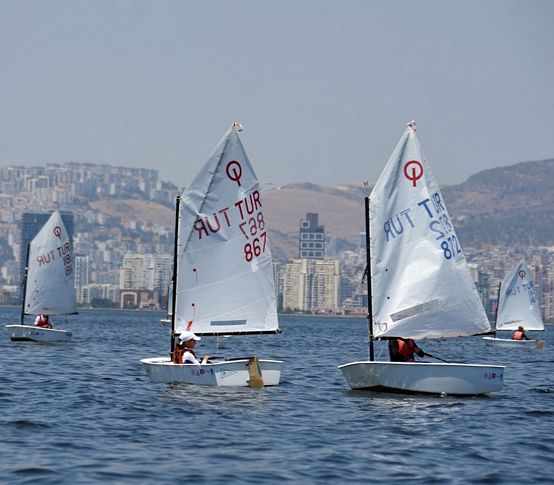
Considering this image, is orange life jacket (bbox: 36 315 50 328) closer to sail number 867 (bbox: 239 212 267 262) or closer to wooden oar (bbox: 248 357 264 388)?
sail number 867 (bbox: 239 212 267 262)

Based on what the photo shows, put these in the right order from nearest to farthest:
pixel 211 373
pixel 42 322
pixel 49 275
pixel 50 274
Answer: pixel 211 373, pixel 42 322, pixel 49 275, pixel 50 274

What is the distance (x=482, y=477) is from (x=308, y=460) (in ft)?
11.4

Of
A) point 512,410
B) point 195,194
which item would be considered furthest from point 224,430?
point 195,194

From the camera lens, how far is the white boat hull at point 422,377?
36.6 metres

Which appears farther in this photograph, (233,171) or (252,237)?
(252,237)

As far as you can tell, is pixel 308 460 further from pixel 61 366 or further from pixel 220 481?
pixel 61 366

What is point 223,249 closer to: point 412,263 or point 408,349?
point 412,263

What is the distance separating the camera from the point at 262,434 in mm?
28797

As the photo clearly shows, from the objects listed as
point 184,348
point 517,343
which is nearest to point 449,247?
point 184,348

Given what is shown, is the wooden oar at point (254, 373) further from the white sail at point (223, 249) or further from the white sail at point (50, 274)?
the white sail at point (50, 274)

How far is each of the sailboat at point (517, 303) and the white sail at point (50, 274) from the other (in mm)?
40327

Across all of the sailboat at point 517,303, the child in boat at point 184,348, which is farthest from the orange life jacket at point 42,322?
the sailboat at point 517,303

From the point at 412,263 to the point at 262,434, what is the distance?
11.8 m

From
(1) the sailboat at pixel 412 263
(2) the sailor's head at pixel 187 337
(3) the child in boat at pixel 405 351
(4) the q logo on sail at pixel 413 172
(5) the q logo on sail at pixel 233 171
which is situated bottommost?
(3) the child in boat at pixel 405 351
